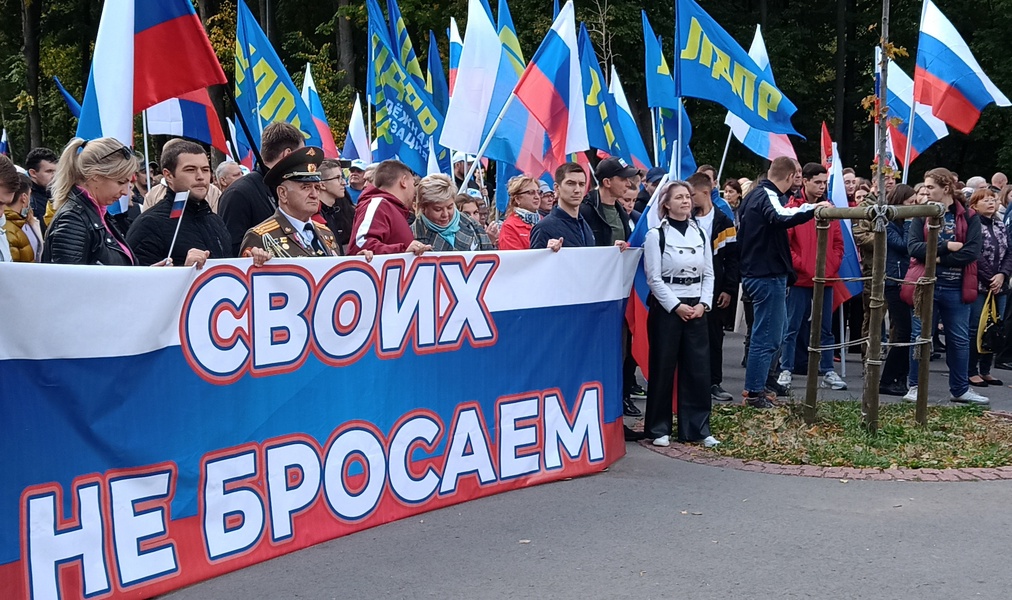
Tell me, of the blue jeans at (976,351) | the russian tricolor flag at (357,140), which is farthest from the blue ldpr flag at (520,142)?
the russian tricolor flag at (357,140)

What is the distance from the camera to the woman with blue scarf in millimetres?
7055

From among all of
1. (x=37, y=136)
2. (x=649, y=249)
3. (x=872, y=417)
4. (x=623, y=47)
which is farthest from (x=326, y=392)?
(x=37, y=136)

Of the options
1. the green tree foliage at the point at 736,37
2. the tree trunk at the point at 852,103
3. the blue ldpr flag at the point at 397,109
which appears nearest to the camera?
the blue ldpr flag at the point at 397,109

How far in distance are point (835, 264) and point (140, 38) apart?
6.78 metres

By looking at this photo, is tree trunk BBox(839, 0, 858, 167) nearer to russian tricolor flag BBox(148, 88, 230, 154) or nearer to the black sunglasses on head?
russian tricolor flag BBox(148, 88, 230, 154)

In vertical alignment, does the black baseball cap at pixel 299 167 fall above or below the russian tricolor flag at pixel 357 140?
below

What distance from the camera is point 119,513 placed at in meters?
4.52

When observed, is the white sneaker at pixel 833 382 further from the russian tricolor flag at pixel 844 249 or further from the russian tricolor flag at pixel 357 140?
the russian tricolor flag at pixel 357 140

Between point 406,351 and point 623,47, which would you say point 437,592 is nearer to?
point 406,351

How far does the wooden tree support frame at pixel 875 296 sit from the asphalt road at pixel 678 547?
1.20 metres

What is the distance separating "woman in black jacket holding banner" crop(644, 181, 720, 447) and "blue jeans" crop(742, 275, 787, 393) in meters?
1.50

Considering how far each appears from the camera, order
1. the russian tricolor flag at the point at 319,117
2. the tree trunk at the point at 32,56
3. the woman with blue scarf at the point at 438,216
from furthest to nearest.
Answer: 1. the tree trunk at the point at 32,56
2. the russian tricolor flag at the point at 319,117
3. the woman with blue scarf at the point at 438,216

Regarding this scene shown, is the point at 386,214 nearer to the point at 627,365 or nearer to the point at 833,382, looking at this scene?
the point at 627,365

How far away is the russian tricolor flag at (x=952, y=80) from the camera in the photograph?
957cm
